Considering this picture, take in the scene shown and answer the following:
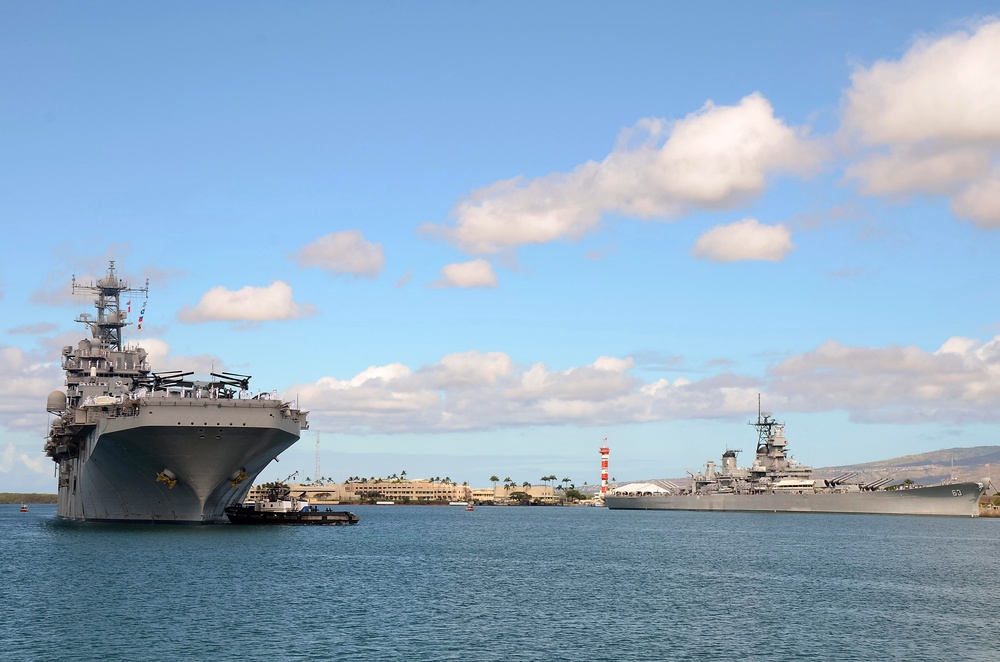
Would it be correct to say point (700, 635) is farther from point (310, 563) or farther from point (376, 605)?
point (310, 563)

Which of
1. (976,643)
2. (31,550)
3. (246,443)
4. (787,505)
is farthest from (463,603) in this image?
(787,505)

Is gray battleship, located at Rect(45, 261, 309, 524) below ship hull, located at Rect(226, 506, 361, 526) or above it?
above

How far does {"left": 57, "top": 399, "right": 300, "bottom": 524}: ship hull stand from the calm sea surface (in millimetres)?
2414

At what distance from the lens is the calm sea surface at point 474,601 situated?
30.6 m

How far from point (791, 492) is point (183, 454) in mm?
94451

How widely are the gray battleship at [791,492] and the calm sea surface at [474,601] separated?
202 ft

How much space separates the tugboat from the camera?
3295 inches

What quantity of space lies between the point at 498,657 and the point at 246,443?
39953 mm

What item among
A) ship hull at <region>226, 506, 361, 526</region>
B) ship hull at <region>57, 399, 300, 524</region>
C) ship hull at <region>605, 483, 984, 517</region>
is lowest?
ship hull at <region>605, 483, 984, 517</region>

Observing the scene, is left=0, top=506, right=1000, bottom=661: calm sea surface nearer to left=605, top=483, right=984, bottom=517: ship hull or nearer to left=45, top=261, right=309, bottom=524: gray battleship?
left=45, top=261, right=309, bottom=524: gray battleship

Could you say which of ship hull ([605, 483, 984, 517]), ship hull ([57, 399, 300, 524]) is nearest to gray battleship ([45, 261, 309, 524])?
ship hull ([57, 399, 300, 524])

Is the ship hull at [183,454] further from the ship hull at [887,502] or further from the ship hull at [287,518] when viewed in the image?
the ship hull at [887,502]

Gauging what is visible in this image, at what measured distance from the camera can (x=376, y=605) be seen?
127 ft

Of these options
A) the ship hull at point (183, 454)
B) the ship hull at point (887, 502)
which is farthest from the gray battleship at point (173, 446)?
the ship hull at point (887, 502)
